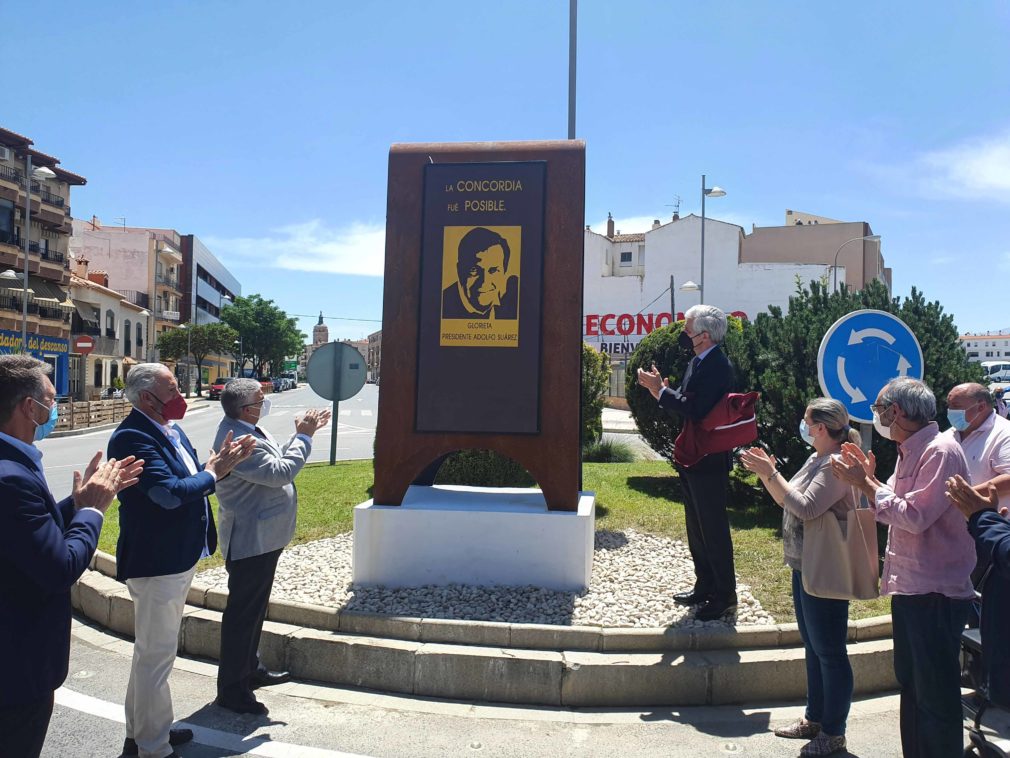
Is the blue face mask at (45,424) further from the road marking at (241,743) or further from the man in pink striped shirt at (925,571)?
the man in pink striped shirt at (925,571)

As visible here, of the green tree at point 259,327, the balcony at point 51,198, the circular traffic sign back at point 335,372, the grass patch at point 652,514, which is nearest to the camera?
the grass patch at point 652,514

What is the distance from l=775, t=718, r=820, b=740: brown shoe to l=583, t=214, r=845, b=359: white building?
40475 mm

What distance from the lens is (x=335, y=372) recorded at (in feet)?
36.9

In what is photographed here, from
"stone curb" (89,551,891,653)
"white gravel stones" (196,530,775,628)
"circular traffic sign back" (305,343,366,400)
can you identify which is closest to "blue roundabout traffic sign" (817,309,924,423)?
"stone curb" (89,551,891,653)

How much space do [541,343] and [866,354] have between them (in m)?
2.32

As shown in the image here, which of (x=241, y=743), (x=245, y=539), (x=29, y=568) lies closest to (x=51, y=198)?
(x=245, y=539)

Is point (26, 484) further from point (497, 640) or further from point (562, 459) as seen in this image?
point (562, 459)

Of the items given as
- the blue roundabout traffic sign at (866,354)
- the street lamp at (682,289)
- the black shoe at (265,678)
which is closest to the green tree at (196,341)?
the street lamp at (682,289)

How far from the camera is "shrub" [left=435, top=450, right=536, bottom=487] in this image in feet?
30.1

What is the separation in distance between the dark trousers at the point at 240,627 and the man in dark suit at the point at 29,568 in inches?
61.0

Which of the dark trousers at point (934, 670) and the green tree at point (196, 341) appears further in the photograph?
the green tree at point (196, 341)

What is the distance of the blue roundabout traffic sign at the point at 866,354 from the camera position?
505cm

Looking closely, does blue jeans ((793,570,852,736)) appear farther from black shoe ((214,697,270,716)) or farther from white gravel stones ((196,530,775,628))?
black shoe ((214,697,270,716))

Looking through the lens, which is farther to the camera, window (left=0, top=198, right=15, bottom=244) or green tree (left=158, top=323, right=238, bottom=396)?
green tree (left=158, top=323, right=238, bottom=396)
